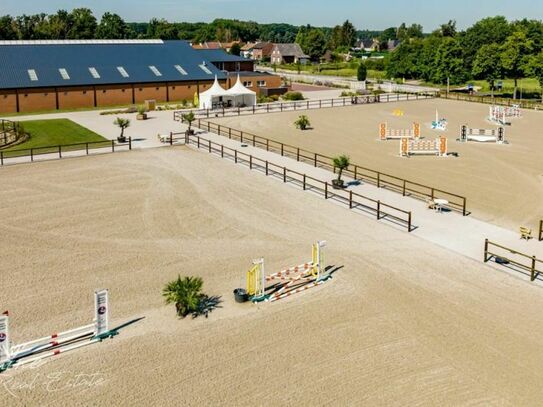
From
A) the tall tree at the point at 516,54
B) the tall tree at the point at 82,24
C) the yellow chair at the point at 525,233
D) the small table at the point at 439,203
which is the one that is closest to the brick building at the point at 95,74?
the tall tree at the point at 516,54

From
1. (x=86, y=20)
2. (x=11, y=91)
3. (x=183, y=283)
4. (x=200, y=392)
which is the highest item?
(x=86, y=20)

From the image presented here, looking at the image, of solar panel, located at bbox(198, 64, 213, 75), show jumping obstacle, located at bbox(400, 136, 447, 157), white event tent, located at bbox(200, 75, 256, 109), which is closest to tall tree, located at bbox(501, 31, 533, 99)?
white event tent, located at bbox(200, 75, 256, 109)

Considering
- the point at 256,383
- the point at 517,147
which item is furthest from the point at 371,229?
the point at 517,147

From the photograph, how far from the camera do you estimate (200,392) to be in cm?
1273

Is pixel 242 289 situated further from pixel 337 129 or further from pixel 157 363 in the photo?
pixel 337 129

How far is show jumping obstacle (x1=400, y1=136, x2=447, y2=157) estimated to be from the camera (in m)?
38.4

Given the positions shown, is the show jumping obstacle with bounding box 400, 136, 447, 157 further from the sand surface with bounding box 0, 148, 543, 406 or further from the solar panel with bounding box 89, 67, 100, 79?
the solar panel with bounding box 89, 67, 100, 79

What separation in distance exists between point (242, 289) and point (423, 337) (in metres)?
5.71

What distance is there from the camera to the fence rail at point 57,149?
37.1 meters

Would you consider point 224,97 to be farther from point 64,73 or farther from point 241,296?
point 241,296

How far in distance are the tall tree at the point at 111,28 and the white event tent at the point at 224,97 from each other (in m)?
101

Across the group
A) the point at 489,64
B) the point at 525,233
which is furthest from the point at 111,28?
the point at 525,233

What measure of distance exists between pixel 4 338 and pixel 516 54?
74.3 metres

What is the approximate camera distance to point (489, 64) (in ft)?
252
